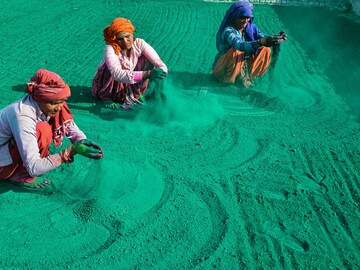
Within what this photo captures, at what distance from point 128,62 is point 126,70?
0.16m

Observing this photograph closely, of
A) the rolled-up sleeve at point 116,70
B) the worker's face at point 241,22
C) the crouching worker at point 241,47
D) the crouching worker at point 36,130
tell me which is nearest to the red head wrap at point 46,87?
the crouching worker at point 36,130

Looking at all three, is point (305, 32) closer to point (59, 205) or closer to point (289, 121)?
point (289, 121)

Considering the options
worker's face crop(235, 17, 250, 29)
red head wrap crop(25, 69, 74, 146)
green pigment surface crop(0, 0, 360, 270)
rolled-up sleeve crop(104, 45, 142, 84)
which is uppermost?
worker's face crop(235, 17, 250, 29)

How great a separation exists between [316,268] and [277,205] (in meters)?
0.73

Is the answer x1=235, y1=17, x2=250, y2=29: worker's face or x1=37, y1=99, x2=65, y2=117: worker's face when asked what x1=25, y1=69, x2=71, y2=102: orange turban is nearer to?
x1=37, y1=99, x2=65, y2=117: worker's face

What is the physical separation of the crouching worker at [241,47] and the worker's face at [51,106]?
2862 mm

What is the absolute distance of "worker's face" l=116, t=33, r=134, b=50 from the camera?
5.04 m

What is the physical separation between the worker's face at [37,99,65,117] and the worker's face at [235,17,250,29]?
3.03m

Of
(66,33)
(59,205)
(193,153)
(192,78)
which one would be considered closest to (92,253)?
(59,205)

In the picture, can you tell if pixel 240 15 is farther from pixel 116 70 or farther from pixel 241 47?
pixel 116 70

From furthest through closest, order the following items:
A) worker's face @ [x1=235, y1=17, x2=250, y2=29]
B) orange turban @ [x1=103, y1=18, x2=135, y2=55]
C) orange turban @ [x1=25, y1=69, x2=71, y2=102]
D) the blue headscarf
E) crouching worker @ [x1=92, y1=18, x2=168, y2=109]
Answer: worker's face @ [x1=235, y1=17, x2=250, y2=29] < the blue headscarf < crouching worker @ [x1=92, y1=18, x2=168, y2=109] < orange turban @ [x1=103, y1=18, x2=135, y2=55] < orange turban @ [x1=25, y1=69, x2=71, y2=102]

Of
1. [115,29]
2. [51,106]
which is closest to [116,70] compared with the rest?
[115,29]

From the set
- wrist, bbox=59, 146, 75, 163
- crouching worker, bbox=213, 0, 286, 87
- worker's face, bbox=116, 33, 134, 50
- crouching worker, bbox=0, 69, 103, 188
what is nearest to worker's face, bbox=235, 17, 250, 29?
crouching worker, bbox=213, 0, 286, 87

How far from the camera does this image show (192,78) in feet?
20.8
